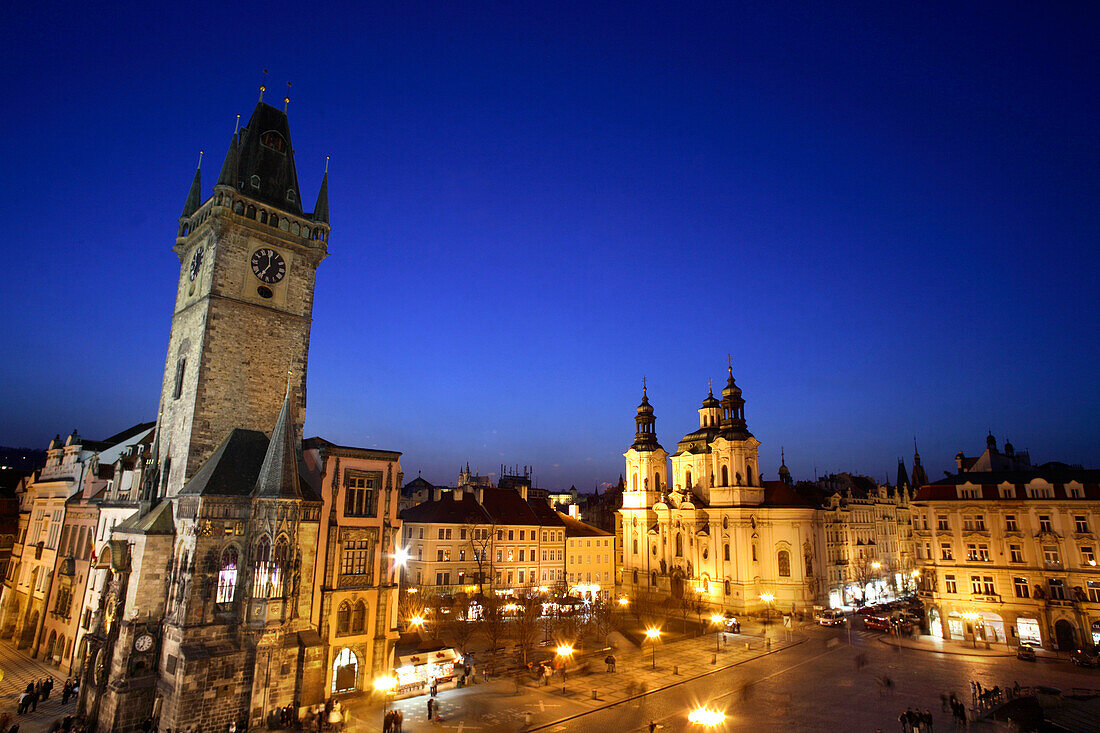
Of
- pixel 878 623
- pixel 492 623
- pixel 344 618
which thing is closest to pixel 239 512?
pixel 344 618

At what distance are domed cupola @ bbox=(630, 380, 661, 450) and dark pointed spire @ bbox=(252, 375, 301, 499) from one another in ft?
176

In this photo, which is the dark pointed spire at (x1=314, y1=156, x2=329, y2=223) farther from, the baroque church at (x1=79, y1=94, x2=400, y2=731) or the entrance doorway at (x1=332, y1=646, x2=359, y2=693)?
the entrance doorway at (x1=332, y1=646, x2=359, y2=693)

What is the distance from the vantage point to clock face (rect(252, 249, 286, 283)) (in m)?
35.3

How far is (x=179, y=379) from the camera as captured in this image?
34.6 meters

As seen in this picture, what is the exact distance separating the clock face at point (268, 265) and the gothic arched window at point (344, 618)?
18.7 m

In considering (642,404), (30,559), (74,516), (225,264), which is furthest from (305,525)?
(642,404)

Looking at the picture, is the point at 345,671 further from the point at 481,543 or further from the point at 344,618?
the point at 481,543

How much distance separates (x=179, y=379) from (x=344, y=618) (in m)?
16.4

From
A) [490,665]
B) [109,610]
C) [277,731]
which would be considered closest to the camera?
[277,731]

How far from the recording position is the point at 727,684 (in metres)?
34.9

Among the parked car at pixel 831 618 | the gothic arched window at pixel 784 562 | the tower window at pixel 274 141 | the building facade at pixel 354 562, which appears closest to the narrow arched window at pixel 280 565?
the building facade at pixel 354 562

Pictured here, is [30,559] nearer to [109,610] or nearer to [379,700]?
[109,610]

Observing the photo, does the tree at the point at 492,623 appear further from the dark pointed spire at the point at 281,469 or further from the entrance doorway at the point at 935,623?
the entrance doorway at the point at 935,623

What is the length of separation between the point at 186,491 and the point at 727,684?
1209 inches
